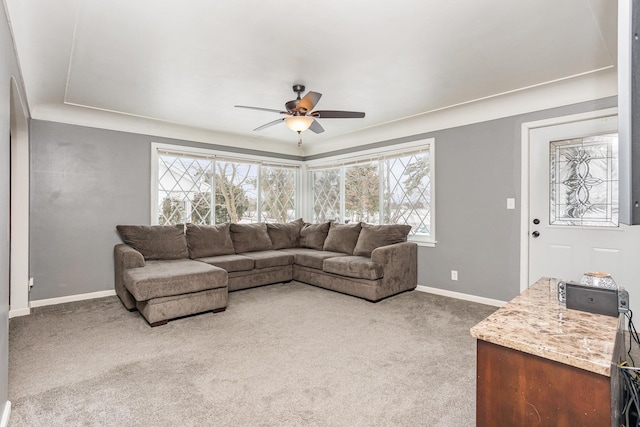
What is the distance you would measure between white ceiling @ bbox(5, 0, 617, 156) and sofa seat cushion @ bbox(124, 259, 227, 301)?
1814 millimetres

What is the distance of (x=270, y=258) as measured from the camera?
446 cm

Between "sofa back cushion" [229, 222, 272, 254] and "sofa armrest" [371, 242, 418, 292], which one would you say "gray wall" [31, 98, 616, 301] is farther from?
"sofa back cushion" [229, 222, 272, 254]

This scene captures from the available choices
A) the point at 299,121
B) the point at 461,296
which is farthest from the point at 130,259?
the point at 461,296

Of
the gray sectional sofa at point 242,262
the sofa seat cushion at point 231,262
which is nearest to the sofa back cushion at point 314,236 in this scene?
the gray sectional sofa at point 242,262

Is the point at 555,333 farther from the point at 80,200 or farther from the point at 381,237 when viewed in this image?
the point at 80,200

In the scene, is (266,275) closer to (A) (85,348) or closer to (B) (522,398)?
(A) (85,348)

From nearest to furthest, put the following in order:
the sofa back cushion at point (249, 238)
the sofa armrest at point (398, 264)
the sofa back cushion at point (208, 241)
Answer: the sofa armrest at point (398, 264)
the sofa back cushion at point (208, 241)
the sofa back cushion at point (249, 238)

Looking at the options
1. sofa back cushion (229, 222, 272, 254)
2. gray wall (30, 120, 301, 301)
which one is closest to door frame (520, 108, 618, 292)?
sofa back cushion (229, 222, 272, 254)

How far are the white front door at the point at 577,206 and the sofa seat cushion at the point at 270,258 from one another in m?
2.97

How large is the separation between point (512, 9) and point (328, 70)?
137 cm

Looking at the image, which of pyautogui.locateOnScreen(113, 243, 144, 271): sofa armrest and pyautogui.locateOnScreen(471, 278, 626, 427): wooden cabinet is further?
pyautogui.locateOnScreen(113, 243, 144, 271): sofa armrest

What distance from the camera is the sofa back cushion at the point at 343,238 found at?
4.62 m

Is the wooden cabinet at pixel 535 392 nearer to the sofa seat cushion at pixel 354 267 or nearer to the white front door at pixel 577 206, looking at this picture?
the sofa seat cushion at pixel 354 267

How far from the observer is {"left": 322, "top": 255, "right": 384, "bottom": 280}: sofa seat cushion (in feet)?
12.2
